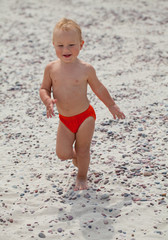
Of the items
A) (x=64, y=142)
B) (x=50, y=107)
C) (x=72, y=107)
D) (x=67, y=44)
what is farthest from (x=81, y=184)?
(x=67, y=44)

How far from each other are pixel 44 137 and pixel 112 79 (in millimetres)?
2452

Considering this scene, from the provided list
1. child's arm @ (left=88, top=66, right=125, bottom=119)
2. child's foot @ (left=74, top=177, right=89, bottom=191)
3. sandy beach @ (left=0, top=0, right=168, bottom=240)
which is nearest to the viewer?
sandy beach @ (left=0, top=0, right=168, bottom=240)

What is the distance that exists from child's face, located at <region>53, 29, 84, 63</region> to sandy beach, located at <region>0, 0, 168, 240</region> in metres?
1.48

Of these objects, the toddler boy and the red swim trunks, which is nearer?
the toddler boy

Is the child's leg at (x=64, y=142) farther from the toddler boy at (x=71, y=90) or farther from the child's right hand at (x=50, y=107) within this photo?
the child's right hand at (x=50, y=107)

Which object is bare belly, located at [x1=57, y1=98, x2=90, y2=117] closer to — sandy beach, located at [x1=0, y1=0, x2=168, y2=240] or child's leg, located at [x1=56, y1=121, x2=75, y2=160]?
child's leg, located at [x1=56, y1=121, x2=75, y2=160]

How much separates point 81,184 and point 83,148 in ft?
1.45

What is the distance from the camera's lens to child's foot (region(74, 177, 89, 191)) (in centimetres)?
421

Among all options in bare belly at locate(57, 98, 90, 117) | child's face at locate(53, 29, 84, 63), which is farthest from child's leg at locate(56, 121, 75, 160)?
child's face at locate(53, 29, 84, 63)

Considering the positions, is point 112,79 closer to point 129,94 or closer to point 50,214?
point 129,94

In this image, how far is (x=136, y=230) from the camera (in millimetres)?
3543

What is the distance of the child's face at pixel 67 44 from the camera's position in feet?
12.1

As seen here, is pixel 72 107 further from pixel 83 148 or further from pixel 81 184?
pixel 81 184

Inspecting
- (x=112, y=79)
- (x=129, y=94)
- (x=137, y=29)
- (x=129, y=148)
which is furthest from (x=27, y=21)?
(x=129, y=148)
